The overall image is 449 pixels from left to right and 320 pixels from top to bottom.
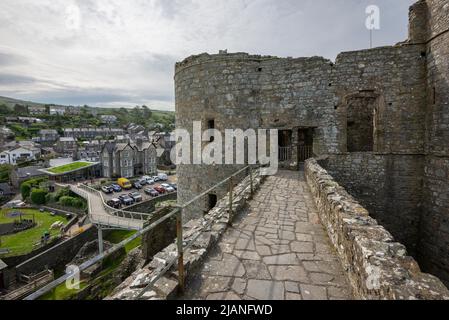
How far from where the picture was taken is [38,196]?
3522cm

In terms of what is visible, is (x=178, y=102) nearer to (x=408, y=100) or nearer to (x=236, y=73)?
(x=236, y=73)

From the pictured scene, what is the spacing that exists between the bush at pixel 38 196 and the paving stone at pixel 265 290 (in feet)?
143

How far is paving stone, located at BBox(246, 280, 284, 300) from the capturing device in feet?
7.81

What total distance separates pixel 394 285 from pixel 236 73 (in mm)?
8919

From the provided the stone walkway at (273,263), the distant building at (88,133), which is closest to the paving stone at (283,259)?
the stone walkway at (273,263)

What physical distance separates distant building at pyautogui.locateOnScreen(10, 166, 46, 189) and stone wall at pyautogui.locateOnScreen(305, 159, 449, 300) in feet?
190

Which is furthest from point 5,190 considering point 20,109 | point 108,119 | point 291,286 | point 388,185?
point 20,109

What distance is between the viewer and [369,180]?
9.11 meters

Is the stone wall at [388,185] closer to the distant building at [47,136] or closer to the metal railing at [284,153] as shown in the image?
the metal railing at [284,153]

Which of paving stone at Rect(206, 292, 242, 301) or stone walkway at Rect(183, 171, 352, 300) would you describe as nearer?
paving stone at Rect(206, 292, 242, 301)

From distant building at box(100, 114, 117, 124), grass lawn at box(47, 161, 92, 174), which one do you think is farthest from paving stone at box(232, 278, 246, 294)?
distant building at box(100, 114, 117, 124)

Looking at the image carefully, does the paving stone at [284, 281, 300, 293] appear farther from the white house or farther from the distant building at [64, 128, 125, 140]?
the distant building at [64, 128, 125, 140]

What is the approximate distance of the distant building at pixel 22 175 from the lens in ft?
149
